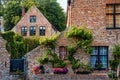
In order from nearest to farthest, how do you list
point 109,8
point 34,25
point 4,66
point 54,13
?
point 109,8 < point 4,66 < point 34,25 < point 54,13

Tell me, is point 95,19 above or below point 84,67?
above

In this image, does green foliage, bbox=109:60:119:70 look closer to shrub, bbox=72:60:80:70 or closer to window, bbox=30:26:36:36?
shrub, bbox=72:60:80:70

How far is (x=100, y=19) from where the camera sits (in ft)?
101

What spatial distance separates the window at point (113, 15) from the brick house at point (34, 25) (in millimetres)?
33487

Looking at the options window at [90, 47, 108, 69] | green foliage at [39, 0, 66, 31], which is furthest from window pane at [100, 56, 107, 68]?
green foliage at [39, 0, 66, 31]

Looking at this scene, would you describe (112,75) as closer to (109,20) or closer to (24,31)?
(109,20)

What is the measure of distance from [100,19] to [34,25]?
1391 inches

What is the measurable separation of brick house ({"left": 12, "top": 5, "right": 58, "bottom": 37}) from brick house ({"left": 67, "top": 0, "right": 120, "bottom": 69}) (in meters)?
33.2

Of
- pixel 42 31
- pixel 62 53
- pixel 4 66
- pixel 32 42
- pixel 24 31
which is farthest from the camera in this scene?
pixel 24 31

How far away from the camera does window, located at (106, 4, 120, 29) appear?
30656 millimetres

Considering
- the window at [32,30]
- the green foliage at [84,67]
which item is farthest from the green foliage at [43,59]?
the window at [32,30]

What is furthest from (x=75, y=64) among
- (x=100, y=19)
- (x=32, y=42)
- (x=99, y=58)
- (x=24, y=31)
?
(x=24, y=31)

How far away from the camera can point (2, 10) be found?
80.4 meters

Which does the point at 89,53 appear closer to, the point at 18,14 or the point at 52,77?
the point at 52,77
